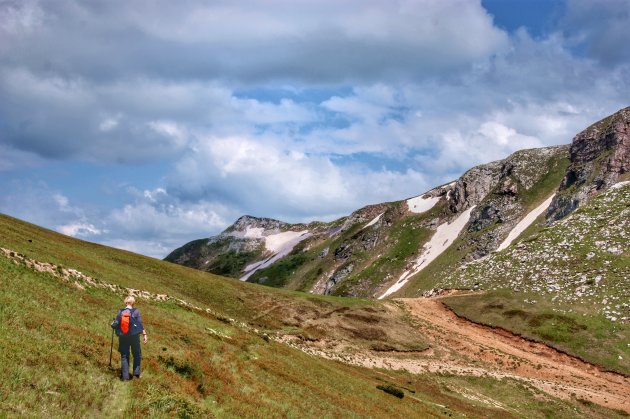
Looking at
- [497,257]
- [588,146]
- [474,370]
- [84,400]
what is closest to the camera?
[84,400]

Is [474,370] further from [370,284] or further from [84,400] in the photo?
[370,284]

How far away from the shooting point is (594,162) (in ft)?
446

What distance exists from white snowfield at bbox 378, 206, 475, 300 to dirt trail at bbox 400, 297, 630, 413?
62531 millimetres

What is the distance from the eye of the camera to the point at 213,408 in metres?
22.4

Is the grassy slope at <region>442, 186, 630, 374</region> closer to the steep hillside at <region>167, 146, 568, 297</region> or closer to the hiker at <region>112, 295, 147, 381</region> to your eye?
the steep hillside at <region>167, 146, 568, 297</region>

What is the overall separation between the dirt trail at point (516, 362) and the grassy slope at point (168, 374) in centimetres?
466

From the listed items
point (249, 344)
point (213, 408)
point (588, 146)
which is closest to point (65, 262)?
point (249, 344)

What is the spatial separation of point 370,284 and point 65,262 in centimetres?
12872

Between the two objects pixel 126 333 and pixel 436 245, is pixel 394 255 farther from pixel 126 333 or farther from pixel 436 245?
pixel 126 333

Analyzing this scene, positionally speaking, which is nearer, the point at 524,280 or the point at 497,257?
the point at 524,280

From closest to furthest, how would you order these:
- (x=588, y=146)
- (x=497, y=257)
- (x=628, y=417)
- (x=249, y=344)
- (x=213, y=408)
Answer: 1. (x=213, y=408)
2. (x=249, y=344)
3. (x=628, y=417)
4. (x=497, y=257)
5. (x=588, y=146)

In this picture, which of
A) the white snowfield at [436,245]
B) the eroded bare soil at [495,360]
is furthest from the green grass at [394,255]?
the eroded bare soil at [495,360]

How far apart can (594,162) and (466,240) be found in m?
42.4

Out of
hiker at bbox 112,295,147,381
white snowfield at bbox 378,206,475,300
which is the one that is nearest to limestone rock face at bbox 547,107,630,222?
white snowfield at bbox 378,206,475,300
